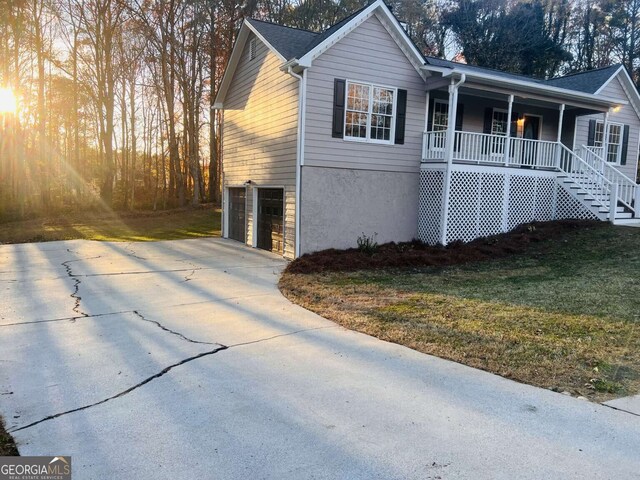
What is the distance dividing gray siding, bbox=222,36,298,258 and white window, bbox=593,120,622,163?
1200 cm

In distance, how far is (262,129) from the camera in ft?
45.1

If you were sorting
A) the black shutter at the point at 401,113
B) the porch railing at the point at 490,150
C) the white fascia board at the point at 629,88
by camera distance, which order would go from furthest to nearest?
the white fascia board at the point at 629,88 → the porch railing at the point at 490,150 → the black shutter at the point at 401,113

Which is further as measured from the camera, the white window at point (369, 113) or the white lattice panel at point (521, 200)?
the white lattice panel at point (521, 200)

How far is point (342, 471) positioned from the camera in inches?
110

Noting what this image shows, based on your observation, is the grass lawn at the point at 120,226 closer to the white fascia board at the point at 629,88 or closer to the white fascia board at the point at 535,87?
the white fascia board at the point at 535,87

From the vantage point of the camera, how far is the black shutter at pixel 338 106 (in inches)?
451

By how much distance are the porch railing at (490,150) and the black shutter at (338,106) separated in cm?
277

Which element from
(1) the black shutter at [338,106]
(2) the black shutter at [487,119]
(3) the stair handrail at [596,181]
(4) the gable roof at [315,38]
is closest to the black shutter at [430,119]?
(4) the gable roof at [315,38]

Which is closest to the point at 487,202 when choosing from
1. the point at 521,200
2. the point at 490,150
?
the point at 521,200

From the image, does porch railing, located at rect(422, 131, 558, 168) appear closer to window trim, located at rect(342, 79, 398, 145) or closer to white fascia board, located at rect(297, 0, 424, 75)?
window trim, located at rect(342, 79, 398, 145)

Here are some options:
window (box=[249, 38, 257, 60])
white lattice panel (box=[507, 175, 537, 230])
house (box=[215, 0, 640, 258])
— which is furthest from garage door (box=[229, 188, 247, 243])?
white lattice panel (box=[507, 175, 537, 230])

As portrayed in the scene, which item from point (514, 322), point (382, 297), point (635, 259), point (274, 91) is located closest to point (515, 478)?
point (514, 322)

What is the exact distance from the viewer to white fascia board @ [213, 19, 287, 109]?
41.9 ft

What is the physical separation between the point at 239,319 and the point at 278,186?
6.63 m
